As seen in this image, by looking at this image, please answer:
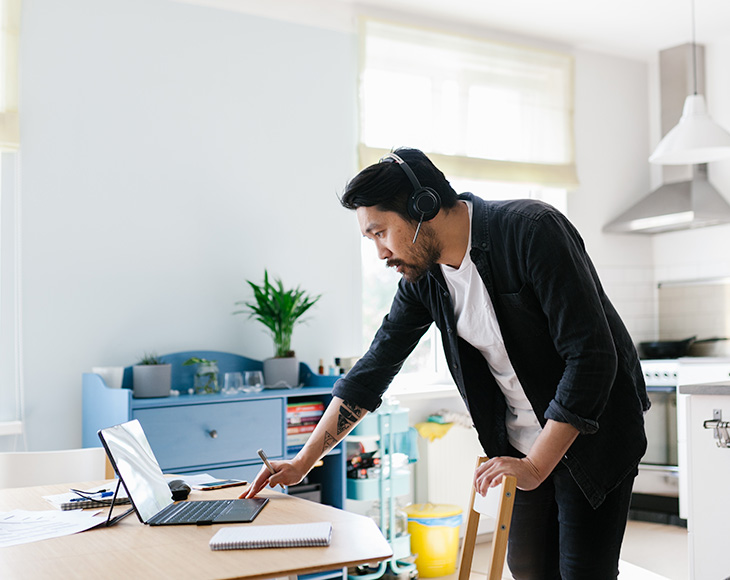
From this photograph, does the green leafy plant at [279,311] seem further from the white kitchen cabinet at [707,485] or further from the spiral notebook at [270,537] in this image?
the spiral notebook at [270,537]

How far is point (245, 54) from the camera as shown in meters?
3.84

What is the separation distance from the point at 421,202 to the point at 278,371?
2023 millimetres

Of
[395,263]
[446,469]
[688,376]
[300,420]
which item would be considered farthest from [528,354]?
[688,376]

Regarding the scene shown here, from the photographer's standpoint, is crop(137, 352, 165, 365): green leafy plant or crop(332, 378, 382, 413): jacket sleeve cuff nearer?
crop(332, 378, 382, 413): jacket sleeve cuff

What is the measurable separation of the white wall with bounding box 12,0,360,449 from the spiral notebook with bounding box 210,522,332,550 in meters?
2.13

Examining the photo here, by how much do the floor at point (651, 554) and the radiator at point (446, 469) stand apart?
1.08 feet

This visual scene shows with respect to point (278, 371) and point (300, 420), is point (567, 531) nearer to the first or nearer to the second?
point (300, 420)

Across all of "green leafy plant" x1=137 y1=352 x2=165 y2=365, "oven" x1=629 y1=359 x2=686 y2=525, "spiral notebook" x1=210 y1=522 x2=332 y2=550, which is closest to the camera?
"spiral notebook" x1=210 y1=522 x2=332 y2=550

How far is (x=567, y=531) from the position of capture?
166 centimetres

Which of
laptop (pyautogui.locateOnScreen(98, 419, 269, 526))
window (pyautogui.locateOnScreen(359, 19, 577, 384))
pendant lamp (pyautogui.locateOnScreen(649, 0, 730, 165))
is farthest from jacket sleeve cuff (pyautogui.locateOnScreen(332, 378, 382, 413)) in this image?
pendant lamp (pyautogui.locateOnScreen(649, 0, 730, 165))

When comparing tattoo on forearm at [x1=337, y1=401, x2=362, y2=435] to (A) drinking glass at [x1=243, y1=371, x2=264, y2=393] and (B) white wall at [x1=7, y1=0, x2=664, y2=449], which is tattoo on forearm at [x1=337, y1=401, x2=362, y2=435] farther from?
(B) white wall at [x1=7, y1=0, x2=664, y2=449]

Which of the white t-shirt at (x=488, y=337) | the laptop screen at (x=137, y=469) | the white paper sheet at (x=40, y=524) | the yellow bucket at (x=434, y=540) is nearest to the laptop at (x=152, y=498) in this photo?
the laptop screen at (x=137, y=469)

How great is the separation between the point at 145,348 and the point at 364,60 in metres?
1.89

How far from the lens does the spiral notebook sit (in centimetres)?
139
